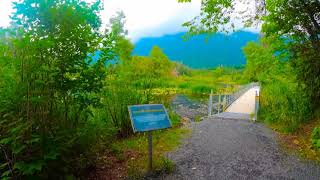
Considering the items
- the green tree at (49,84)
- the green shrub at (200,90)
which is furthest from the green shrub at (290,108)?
the green shrub at (200,90)

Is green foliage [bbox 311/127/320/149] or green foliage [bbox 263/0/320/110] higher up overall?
green foliage [bbox 263/0/320/110]

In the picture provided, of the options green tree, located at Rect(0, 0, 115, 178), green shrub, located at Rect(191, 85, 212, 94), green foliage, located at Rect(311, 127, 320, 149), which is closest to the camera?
green tree, located at Rect(0, 0, 115, 178)

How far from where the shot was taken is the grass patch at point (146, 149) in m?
5.48

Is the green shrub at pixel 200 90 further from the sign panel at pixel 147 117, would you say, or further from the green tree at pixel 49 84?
the green tree at pixel 49 84

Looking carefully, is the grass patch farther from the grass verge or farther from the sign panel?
the sign panel

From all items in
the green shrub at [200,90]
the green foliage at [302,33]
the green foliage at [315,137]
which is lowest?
the green shrub at [200,90]

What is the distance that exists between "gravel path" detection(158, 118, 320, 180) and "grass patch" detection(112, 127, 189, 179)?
0.78 feet

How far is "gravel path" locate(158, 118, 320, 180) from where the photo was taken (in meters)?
5.34

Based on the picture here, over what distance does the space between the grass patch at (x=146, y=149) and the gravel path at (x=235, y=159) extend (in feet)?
0.78

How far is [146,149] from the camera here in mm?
7004

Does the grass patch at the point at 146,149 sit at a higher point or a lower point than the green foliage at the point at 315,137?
lower

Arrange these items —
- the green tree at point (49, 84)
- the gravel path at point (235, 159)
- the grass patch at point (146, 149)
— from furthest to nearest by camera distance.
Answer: the grass patch at point (146, 149) → the gravel path at point (235, 159) → the green tree at point (49, 84)

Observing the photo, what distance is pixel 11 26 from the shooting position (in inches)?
178

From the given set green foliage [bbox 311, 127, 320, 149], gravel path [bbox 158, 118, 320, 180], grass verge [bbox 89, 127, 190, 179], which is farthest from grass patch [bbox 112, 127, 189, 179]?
green foliage [bbox 311, 127, 320, 149]
